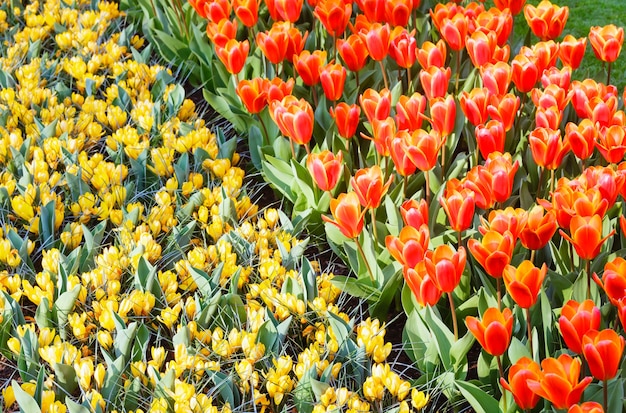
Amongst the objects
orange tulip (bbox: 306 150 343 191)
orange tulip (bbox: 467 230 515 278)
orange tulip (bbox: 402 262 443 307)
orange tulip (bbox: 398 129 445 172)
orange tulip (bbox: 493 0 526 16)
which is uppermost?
orange tulip (bbox: 493 0 526 16)

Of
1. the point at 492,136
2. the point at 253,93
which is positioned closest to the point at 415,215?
the point at 492,136

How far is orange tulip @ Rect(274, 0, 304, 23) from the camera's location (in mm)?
3223

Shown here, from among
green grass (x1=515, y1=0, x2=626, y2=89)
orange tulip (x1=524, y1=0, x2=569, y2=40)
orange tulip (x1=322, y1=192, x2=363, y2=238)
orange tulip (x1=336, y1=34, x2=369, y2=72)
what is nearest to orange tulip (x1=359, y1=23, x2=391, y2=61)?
orange tulip (x1=336, y1=34, x2=369, y2=72)

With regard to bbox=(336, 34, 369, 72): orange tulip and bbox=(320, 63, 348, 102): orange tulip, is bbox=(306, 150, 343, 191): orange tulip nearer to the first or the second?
bbox=(320, 63, 348, 102): orange tulip

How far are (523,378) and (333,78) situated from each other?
1.45 meters

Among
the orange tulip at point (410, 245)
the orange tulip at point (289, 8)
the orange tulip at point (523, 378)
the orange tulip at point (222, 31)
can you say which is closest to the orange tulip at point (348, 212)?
the orange tulip at point (410, 245)

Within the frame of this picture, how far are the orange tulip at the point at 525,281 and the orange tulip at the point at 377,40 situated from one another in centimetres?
134

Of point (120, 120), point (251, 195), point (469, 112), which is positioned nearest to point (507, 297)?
point (469, 112)

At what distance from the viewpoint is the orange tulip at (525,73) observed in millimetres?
2691

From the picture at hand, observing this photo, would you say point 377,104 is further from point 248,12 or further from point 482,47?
point 248,12

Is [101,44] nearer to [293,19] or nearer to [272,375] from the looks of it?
[293,19]

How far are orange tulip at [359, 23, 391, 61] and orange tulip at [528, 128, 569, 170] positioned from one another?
0.83 m

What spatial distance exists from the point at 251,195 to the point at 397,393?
1.25m

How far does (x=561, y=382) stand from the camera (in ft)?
5.23
